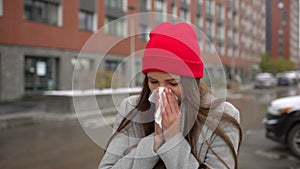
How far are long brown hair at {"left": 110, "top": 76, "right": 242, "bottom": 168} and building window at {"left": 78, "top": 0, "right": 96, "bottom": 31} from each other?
18.9 metres

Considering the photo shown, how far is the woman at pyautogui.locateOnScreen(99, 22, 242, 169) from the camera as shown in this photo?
1008mm

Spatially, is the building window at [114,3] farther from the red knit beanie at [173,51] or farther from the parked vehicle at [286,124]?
the red knit beanie at [173,51]

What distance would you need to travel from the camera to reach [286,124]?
5332mm

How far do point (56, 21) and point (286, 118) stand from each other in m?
16.0

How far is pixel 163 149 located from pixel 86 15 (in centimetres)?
2060

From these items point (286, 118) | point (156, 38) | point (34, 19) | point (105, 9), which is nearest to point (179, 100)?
point (156, 38)

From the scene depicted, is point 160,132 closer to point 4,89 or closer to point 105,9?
point 4,89

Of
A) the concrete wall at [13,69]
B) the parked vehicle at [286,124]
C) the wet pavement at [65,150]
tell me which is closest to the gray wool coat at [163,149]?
the wet pavement at [65,150]

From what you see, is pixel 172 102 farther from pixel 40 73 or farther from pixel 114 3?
pixel 114 3

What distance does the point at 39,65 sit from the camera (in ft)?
58.7

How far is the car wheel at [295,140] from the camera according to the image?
5.20 m

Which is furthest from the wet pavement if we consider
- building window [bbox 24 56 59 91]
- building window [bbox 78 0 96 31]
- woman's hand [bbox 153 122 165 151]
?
building window [bbox 78 0 96 31]

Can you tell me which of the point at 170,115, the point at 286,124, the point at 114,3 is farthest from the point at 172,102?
the point at 114,3

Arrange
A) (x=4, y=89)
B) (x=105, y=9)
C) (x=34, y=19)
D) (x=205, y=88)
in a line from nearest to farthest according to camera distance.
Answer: (x=205, y=88), (x=4, y=89), (x=34, y=19), (x=105, y=9)
